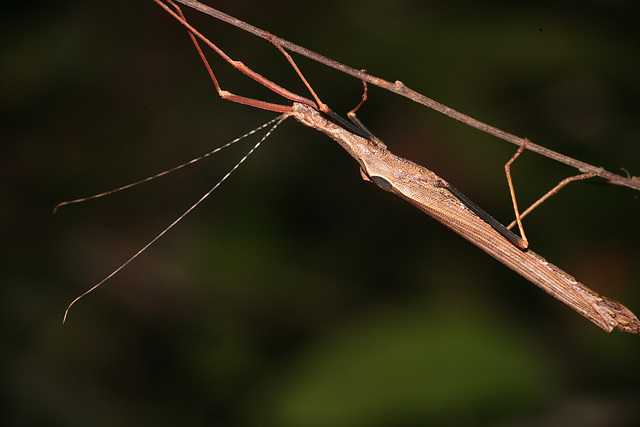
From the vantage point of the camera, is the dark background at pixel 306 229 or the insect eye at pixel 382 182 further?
the dark background at pixel 306 229

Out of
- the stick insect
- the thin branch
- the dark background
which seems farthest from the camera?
the dark background

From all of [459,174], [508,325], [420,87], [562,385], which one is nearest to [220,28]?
[420,87]

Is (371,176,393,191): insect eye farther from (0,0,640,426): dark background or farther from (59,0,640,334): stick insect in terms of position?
(0,0,640,426): dark background

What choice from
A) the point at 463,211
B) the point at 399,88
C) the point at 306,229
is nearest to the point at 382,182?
the point at 463,211

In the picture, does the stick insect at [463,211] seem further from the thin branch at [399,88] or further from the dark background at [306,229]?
the dark background at [306,229]

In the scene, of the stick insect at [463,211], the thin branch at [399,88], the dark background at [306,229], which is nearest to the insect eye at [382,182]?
the stick insect at [463,211]

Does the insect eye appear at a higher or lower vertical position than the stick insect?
lower

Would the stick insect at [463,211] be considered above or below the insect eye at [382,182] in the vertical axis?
above

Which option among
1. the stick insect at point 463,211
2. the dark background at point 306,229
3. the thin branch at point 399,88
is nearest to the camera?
the thin branch at point 399,88

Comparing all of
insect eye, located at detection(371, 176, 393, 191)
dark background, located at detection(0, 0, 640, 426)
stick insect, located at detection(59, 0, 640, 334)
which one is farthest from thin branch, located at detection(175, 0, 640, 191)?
dark background, located at detection(0, 0, 640, 426)
